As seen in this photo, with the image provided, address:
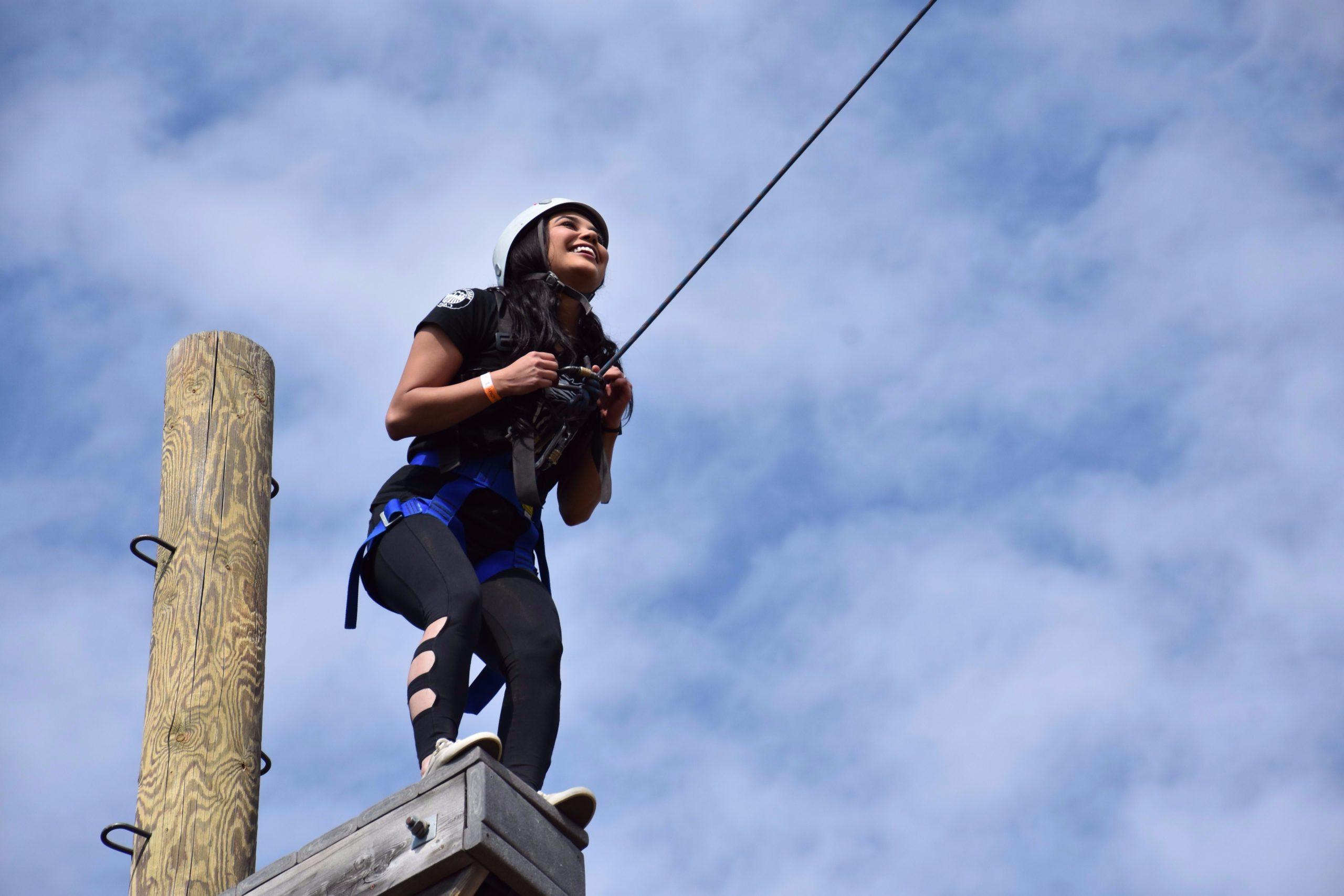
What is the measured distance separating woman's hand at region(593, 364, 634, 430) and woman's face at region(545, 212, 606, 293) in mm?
339

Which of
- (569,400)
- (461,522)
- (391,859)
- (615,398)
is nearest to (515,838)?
(391,859)

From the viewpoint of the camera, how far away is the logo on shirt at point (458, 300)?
15.1 ft

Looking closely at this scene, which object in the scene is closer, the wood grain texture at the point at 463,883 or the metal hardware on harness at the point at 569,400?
the wood grain texture at the point at 463,883

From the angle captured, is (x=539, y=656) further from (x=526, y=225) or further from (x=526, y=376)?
(x=526, y=225)

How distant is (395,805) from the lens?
3324mm

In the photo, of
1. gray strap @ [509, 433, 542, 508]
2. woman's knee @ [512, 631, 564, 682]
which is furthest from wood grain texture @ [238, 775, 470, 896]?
gray strap @ [509, 433, 542, 508]

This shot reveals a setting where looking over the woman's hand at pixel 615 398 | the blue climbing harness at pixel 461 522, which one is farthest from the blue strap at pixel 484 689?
the woman's hand at pixel 615 398

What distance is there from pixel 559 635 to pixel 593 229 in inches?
60.4

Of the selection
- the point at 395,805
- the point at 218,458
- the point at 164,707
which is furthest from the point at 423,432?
the point at 395,805

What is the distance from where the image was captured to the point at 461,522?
4.42 metres

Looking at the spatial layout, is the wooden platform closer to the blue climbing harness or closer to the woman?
the woman

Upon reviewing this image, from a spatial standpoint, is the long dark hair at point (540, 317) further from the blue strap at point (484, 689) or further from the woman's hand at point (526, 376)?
the blue strap at point (484, 689)

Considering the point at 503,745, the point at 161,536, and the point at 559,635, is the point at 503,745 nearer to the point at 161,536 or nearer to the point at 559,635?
the point at 559,635

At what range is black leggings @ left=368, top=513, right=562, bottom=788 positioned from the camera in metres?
3.94
